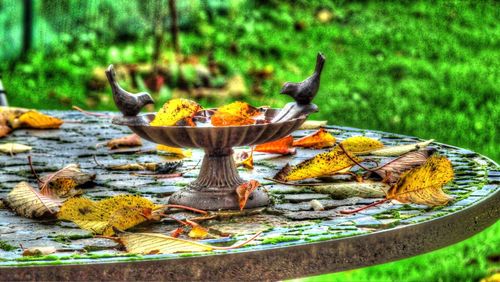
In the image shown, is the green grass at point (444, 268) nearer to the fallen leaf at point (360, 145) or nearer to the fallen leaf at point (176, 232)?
the fallen leaf at point (360, 145)

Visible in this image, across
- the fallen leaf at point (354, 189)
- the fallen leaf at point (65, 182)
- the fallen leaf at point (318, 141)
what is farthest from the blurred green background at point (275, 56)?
the fallen leaf at point (65, 182)

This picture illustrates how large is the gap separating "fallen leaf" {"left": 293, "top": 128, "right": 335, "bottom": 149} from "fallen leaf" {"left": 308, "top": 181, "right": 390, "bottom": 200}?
0.55 m

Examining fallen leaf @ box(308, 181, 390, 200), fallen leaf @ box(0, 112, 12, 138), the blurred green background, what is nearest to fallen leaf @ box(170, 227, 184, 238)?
fallen leaf @ box(308, 181, 390, 200)

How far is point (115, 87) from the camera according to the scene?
7.07ft

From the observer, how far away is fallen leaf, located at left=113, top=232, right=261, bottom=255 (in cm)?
178

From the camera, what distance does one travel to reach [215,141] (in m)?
2.14

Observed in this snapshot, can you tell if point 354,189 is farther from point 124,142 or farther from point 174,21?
point 174,21

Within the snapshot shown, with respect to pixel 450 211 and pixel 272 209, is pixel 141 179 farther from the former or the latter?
pixel 450 211

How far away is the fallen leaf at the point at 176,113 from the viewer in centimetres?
221

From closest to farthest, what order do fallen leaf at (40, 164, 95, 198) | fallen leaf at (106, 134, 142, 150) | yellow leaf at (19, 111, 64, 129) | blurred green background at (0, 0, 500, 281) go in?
fallen leaf at (40, 164, 95, 198), fallen leaf at (106, 134, 142, 150), yellow leaf at (19, 111, 64, 129), blurred green background at (0, 0, 500, 281)

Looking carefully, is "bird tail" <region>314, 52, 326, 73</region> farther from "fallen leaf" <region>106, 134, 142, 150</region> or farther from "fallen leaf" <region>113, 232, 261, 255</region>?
"fallen leaf" <region>106, 134, 142, 150</region>

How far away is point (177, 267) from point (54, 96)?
5174mm

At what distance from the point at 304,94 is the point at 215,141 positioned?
28 cm

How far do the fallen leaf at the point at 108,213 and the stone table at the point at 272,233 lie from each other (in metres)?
0.03
